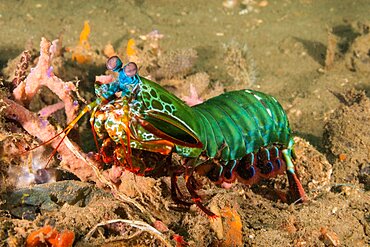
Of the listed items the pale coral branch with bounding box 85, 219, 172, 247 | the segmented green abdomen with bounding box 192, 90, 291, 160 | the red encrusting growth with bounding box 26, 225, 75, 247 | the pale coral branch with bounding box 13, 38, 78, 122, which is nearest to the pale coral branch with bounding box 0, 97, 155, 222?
the pale coral branch with bounding box 13, 38, 78, 122

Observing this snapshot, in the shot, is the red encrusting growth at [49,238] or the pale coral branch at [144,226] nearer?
the red encrusting growth at [49,238]

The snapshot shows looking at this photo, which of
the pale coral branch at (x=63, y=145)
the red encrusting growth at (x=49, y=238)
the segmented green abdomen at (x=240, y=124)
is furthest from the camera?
the segmented green abdomen at (x=240, y=124)

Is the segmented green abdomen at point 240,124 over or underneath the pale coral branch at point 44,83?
underneath

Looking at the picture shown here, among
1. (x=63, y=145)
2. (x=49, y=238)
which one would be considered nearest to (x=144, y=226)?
(x=49, y=238)

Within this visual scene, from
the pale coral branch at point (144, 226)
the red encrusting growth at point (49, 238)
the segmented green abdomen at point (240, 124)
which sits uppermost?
the red encrusting growth at point (49, 238)

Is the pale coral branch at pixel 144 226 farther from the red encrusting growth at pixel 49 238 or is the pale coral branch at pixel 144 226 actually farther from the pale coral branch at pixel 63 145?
the pale coral branch at pixel 63 145

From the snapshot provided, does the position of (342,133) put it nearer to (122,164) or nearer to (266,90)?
(266,90)

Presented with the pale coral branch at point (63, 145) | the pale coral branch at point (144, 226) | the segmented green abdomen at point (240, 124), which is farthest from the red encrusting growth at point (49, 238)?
the segmented green abdomen at point (240, 124)

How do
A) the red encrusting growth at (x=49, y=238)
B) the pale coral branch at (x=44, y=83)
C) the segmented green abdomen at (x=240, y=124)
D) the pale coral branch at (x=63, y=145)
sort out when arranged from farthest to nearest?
1. the segmented green abdomen at (x=240, y=124)
2. the pale coral branch at (x=44, y=83)
3. the pale coral branch at (x=63, y=145)
4. the red encrusting growth at (x=49, y=238)

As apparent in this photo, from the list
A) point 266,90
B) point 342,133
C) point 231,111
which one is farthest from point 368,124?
point 266,90
